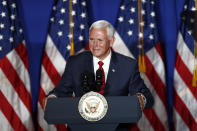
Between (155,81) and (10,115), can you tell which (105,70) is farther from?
(10,115)

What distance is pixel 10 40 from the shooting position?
3074 millimetres

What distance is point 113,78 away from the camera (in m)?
1.83

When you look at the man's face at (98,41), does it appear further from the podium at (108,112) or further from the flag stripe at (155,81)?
the flag stripe at (155,81)

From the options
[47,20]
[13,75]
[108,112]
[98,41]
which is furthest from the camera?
[47,20]

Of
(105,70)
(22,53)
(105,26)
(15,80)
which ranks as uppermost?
(105,26)

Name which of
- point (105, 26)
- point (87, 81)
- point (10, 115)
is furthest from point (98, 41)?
point (10, 115)

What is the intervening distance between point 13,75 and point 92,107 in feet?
6.18

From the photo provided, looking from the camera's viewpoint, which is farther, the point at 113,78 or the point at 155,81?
the point at 155,81

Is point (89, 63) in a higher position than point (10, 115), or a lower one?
higher

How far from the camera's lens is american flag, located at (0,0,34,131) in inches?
121

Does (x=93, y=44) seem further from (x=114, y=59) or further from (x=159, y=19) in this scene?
(x=159, y=19)

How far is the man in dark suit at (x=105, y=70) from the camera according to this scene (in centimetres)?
180

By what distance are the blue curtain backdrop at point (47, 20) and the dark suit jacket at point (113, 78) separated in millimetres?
1338

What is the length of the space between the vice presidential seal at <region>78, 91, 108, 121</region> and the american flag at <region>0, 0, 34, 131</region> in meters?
1.84
